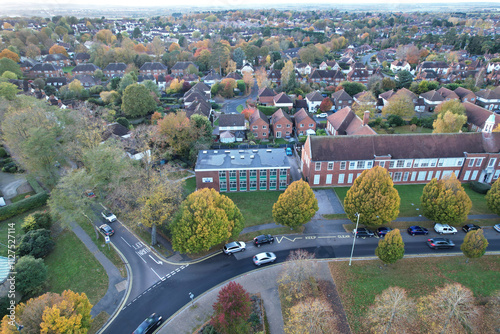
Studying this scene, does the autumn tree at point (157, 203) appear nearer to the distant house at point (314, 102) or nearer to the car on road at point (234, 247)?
the car on road at point (234, 247)

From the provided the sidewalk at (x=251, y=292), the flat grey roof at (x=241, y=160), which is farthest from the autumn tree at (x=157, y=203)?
the sidewalk at (x=251, y=292)

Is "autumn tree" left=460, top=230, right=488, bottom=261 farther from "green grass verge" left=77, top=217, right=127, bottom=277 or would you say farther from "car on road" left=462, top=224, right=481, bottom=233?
"green grass verge" left=77, top=217, right=127, bottom=277

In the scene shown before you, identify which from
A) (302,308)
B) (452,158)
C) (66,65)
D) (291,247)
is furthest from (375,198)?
(66,65)

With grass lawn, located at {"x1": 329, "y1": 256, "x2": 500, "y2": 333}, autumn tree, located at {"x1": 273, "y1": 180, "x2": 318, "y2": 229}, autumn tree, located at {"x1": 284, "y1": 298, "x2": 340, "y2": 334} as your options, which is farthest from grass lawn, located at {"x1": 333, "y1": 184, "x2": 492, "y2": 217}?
autumn tree, located at {"x1": 284, "y1": 298, "x2": 340, "y2": 334}

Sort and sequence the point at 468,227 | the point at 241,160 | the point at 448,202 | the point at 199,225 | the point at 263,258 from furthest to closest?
the point at 241,160
the point at 468,227
the point at 448,202
the point at 263,258
the point at 199,225

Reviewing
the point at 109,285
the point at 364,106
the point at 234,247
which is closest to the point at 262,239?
the point at 234,247

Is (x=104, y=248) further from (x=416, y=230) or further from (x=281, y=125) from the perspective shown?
(x=281, y=125)

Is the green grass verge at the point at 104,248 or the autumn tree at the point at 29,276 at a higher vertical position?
the autumn tree at the point at 29,276
